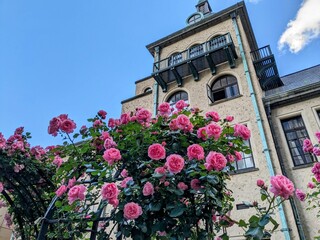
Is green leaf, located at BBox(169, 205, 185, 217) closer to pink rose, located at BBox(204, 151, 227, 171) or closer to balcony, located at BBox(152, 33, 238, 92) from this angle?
pink rose, located at BBox(204, 151, 227, 171)

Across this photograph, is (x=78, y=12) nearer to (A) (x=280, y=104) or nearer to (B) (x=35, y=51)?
(B) (x=35, y=51)

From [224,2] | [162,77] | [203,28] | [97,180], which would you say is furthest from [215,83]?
[97,180]

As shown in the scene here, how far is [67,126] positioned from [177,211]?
151 cm

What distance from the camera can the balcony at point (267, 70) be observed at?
29.2 feet

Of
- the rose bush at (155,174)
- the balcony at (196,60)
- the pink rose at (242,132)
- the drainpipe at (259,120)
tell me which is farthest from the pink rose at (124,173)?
the balcony at (196,60)

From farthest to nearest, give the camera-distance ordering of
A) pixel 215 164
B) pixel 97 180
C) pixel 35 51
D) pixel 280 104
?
1. pixel 35 51
2. pixel 280 104
3. pixel 97 180
4. pixel 215 164

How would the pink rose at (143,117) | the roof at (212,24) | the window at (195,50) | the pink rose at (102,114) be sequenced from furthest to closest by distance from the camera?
the roof at (212,24)
the window at (195,50)
the pink rose at (102,114)
the pink rose at (143,117)

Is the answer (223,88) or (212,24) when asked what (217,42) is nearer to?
(212,24)

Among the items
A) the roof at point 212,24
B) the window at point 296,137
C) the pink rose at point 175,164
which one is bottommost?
the pink rose at point 175,164

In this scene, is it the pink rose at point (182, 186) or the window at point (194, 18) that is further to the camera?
the window at point (194, 18)

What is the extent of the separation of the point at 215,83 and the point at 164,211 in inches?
310

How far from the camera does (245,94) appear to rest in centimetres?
787

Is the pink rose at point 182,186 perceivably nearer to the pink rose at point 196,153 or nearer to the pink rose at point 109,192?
the pink rose at point 196,153

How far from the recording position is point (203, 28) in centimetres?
1082
